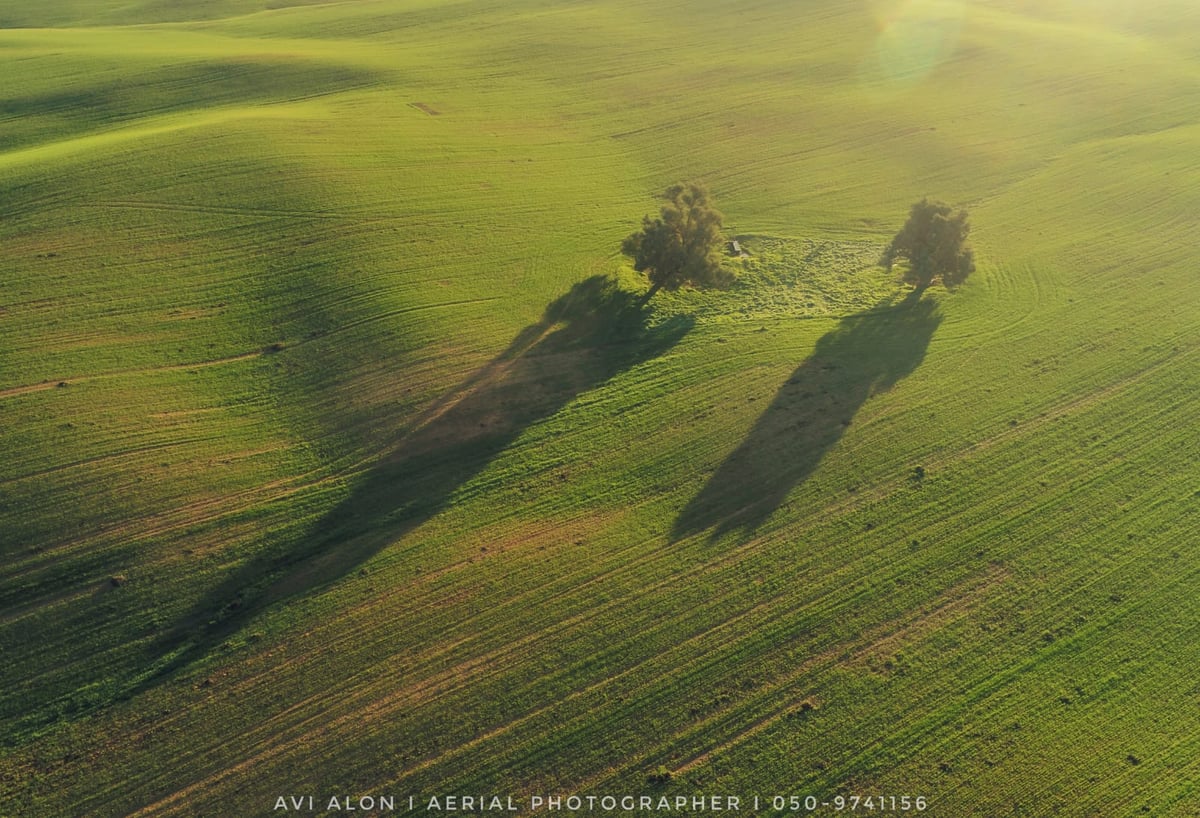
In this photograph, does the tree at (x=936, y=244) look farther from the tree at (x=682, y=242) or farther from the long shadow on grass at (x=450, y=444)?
the long shadow on grass at (x=450, y=444)

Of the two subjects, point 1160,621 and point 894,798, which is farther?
point 1160,621

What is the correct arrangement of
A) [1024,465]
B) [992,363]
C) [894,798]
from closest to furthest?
1. [894,798]
2. [1024,465]
3. [992,363]

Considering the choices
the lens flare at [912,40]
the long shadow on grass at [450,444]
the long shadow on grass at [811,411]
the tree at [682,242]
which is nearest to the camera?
the long shadow on grass at [450,444]

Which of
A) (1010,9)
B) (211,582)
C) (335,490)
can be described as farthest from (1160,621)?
(1010,9)

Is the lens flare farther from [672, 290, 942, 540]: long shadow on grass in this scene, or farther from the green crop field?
[672, 290, 942, 540]: long shadow on grass

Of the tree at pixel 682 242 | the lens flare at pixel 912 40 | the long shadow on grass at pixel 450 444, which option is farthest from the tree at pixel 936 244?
the lens flare at pixel 912 40

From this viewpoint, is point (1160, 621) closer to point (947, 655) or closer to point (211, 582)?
point (947, 655)

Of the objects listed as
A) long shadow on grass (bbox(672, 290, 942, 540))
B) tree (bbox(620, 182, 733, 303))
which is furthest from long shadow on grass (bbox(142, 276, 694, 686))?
long shadow on grass (bbox(672, 290, 942, 540))
